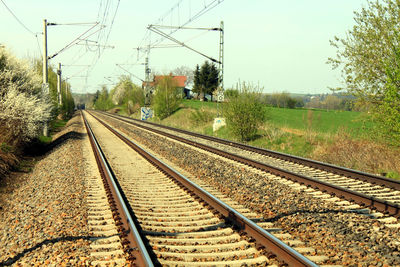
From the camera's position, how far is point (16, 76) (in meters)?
17.1

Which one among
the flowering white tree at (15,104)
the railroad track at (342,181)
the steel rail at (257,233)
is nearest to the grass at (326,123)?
the railroad track at (342,181)

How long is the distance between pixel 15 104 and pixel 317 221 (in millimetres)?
13435

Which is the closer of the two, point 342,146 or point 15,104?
point 342,146

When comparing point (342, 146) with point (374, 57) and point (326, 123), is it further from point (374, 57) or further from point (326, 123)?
point (326, 123)

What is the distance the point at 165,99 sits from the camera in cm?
4922

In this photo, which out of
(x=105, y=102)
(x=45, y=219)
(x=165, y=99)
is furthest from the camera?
(x=105, y=102)

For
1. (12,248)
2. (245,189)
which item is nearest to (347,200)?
(245,189)

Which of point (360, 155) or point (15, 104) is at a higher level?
point (15, 104)

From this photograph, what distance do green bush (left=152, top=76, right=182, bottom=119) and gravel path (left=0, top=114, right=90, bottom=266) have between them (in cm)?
3730

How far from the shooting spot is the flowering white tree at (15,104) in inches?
590

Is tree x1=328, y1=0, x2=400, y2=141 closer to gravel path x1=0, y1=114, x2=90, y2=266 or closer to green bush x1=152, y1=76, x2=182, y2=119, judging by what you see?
gravel path x1=0, y1=114, x2=90, y2=266

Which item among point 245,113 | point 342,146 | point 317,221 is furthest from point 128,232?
point 245,113

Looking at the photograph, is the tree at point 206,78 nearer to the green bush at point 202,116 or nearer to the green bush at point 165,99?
the green bush at point 165,99

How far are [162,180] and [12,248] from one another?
5280mm
